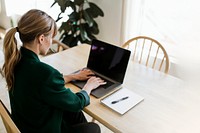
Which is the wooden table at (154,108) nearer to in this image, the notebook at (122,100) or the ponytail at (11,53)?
the notebook at (122,100)

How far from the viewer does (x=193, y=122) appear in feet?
3.66

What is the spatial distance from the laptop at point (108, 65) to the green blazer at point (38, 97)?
25cm

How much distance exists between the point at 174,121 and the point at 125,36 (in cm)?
158

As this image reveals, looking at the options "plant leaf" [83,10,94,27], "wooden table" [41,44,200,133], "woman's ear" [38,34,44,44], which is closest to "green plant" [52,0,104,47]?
"plant leaf" [83,10,94,27]

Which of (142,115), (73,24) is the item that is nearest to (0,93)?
(73,24)

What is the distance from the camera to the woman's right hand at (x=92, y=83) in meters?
1.29

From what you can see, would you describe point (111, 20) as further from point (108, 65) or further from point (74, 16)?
point (108, 65)

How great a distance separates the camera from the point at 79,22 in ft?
9.25

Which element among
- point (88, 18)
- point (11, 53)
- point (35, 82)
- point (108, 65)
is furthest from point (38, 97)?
point (88, 18)

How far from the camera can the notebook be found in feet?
3.83

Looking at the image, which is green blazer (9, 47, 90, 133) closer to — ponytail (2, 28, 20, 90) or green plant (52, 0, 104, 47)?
ponytail (2, 28, 20, 90)

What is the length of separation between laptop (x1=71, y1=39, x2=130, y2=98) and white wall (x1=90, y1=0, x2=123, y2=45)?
131cm

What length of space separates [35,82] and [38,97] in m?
0.07

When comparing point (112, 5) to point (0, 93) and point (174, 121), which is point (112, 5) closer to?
point (0, 93)
